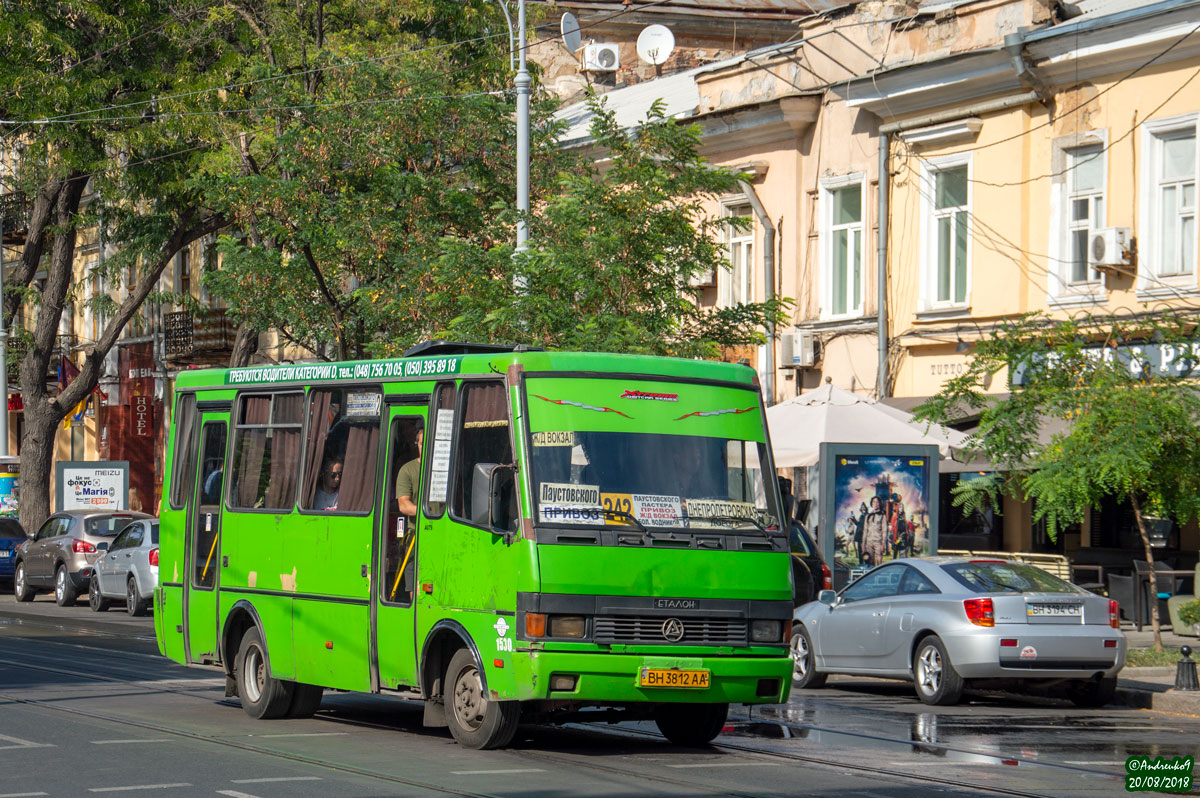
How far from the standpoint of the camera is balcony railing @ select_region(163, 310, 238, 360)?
139 ft

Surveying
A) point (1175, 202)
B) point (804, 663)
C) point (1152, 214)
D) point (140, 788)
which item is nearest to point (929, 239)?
point (1152, 214)

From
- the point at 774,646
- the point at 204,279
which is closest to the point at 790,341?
the point at 204,279

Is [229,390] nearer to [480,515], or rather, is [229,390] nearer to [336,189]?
[480,515]

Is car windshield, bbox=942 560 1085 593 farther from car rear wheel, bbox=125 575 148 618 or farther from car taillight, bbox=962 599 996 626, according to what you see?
car rear wheel, bbox=125 575 148 618

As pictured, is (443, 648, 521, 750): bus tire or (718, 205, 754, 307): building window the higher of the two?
(718, 205, 754, 307): building window

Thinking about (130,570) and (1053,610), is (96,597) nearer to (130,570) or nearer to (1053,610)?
(130,570)

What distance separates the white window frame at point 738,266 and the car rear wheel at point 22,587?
44.4 feet

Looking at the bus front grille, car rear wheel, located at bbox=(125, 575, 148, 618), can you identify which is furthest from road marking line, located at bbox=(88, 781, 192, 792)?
car rear wheel, located at bbox=(125, 575, 148, 618)

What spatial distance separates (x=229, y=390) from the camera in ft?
49.1

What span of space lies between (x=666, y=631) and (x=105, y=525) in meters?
22.3

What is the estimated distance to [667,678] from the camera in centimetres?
1151

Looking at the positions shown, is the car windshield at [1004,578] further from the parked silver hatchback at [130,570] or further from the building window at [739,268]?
the parked silver hatchback at [130,570]

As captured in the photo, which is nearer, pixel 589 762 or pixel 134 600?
pixel 589 762

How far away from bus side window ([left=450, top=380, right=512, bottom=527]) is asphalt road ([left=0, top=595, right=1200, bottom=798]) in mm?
1622
